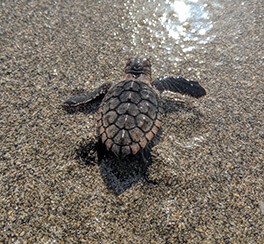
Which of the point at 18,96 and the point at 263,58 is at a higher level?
the point at 263,58

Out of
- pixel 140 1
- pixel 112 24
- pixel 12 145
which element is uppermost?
pixel 140 1

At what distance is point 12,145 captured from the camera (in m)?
2.37

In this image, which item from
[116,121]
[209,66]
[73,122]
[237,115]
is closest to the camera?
[116,121]

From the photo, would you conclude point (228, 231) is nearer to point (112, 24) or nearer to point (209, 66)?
point (209, 66)

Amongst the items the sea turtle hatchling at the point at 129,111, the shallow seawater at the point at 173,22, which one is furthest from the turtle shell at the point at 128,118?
the shallow seawater at the point at 173,22

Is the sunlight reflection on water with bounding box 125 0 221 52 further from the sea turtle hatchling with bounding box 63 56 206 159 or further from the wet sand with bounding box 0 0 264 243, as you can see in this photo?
the sea turtle hatchling with bounding box 63 56 206 159

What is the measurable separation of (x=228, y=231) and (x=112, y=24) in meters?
3.41

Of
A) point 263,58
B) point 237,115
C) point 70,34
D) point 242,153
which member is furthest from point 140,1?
point 242,153

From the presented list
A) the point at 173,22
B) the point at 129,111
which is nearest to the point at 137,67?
the point at 129,111

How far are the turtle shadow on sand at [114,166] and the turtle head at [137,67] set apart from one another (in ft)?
3.62

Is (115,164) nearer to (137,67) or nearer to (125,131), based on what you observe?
(125,131)

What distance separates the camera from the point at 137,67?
2920 mm

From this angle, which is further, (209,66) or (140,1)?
(140,1)

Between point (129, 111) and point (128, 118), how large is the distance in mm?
82
